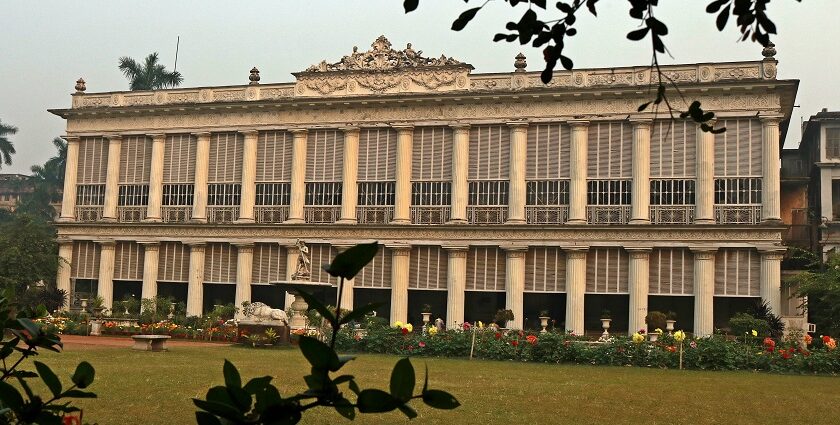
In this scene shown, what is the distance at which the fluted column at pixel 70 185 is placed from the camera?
44.4 meters

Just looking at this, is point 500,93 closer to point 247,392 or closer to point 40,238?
point 40,238

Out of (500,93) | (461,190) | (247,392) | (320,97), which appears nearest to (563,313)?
(461,190)

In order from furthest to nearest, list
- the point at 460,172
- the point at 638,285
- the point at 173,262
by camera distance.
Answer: the point at 173,262, the point at 460,172, the point at 638,285

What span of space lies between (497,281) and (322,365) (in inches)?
1405

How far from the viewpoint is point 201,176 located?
42.2 metres

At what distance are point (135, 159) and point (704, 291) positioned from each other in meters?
26.5

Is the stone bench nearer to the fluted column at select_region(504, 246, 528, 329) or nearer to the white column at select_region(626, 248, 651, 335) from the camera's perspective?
the fluted column at select_region(504, 246, 528, 329)

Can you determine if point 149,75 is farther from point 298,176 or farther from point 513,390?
point 513,390

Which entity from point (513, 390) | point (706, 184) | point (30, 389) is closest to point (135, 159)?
point (706, 184)

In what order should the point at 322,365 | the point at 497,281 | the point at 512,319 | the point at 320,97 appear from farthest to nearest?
the point at 320,97 → the point at 497,281 → the point at 512,319 → the point at 322,365

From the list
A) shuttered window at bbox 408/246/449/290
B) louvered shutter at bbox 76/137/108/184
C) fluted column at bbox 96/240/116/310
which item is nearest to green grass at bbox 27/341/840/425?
shuttered window at bbox 408/246/449/290

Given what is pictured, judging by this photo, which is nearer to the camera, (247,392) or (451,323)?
(247,392)

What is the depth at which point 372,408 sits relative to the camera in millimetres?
2344

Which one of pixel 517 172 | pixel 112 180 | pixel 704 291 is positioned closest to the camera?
pixel 704 291
